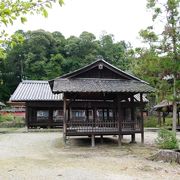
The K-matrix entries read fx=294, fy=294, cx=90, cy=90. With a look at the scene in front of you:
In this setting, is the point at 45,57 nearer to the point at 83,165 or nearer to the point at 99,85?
the point at 99,85

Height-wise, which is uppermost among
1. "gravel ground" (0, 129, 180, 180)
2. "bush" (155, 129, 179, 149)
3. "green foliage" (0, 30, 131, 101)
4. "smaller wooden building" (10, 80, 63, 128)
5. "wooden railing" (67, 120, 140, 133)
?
"green foliage" (0, 30, 131, 101)

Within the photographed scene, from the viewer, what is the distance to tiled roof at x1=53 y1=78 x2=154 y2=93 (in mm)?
14977

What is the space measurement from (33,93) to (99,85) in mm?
14759

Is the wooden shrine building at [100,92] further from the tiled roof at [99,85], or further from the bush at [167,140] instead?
the bush at [167,140]

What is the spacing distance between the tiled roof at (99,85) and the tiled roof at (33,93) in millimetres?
11989

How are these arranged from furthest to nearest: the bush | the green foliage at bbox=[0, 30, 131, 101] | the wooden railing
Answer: the green foliage at bbox=[0, 30, 131, 101] → the wooden railing → the bush

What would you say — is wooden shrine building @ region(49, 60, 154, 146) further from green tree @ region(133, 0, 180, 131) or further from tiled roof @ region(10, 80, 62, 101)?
tiled roof @ region(10, 80, 62, 101)

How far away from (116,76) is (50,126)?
548 inches

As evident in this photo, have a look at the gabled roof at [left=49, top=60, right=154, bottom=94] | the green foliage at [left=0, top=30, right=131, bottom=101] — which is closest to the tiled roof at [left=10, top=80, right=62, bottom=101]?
the gabled roof at [left=49, top=60, right=154, bottom=94]

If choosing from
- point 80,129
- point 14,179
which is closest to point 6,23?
point 14,179

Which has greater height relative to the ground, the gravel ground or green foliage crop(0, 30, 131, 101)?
green foliage crop(0, 30, 131, 101)

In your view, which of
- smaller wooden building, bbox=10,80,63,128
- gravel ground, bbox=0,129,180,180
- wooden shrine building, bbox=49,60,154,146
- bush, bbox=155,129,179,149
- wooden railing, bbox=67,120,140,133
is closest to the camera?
gravel ground, bbox=0,129,180,180

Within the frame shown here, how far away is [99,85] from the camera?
15.8 metres

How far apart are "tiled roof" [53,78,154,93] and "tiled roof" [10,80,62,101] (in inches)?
472
